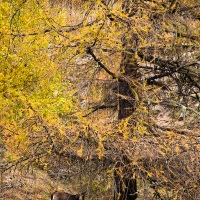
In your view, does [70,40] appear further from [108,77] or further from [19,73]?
[19,73]

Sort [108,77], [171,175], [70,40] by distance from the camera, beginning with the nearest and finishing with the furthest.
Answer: [70,40] < [171,175] < [108,77]

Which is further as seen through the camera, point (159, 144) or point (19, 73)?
point (19, 73)

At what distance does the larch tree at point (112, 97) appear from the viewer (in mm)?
4645

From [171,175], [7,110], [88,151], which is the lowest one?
[171,175]

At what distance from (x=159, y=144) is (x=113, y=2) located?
7.97ft

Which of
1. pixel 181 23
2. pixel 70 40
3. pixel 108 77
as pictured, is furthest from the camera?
pixel 108 77

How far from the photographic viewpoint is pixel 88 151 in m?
4.67

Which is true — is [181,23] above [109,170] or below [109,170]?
above

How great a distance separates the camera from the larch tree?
464 centimetres

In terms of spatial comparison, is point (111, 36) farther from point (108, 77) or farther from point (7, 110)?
point (7, 110)

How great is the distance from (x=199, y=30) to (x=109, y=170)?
2.64 m

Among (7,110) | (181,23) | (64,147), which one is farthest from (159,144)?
(7,110)

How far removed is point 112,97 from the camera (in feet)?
23.2

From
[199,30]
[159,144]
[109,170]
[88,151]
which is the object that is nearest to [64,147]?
[88,151]
